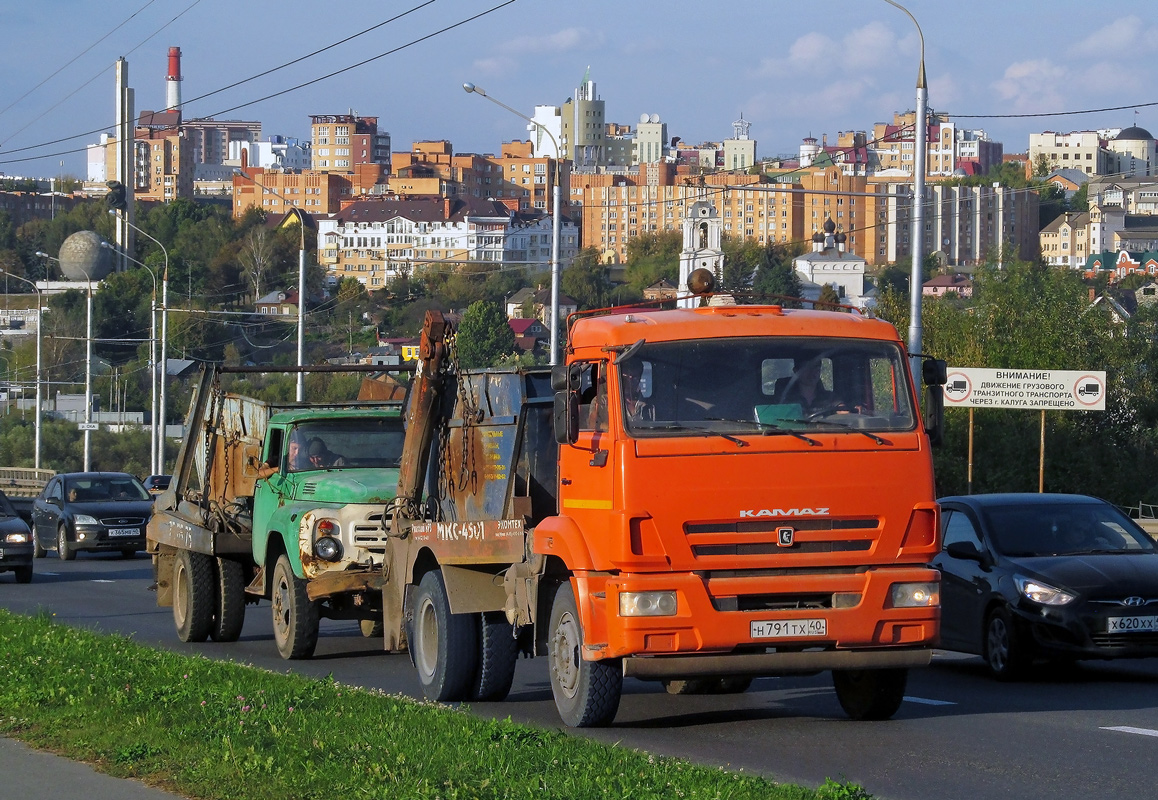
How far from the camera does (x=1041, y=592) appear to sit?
11664 mm

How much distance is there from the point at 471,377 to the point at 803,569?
341 centimetres

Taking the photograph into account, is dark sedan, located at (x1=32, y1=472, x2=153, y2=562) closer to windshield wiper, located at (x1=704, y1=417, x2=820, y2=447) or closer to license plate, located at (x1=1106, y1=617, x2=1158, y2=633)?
license plate, located at (x1=1106, y1=617, x2=1158, y2=633)

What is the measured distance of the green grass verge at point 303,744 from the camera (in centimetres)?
688

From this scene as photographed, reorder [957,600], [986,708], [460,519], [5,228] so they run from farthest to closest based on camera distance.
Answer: [5,228] < [957,600] < [460,519] < [986,708]

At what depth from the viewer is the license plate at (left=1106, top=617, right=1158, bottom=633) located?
11328 millimetres

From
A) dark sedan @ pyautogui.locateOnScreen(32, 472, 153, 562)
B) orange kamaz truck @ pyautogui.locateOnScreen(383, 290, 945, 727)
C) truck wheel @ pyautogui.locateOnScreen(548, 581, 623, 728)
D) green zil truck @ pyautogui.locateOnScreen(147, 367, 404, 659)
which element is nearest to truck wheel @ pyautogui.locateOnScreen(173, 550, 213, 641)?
green zil truck @ pyautogui.locateOnScreen(147, 367, 404, 659)

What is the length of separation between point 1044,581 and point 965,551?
2.64ft

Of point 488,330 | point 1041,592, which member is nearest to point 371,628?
point 1041,592

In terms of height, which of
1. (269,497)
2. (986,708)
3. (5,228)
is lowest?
(986,708)

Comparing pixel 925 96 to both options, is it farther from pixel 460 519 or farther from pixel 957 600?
pixel 460 519

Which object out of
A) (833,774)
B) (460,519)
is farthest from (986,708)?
(460,519)

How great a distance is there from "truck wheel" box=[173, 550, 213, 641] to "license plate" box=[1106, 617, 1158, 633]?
26.9 ft

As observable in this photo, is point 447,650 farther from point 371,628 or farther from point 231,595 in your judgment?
point 231,595

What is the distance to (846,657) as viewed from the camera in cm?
888
